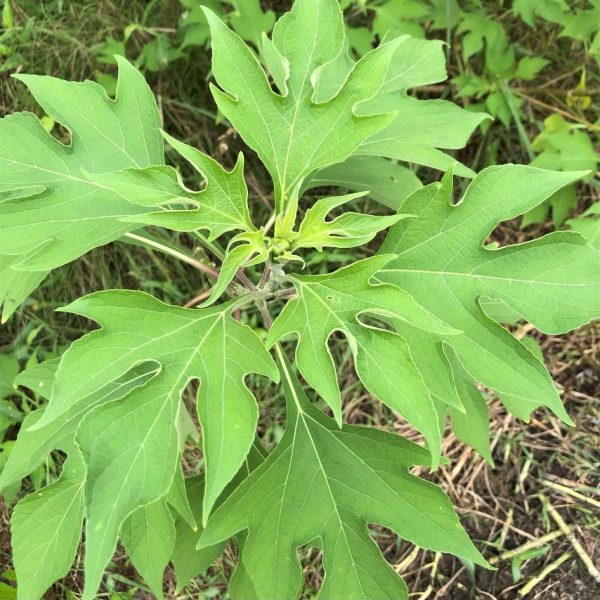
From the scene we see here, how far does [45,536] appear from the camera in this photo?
1880 millimetres

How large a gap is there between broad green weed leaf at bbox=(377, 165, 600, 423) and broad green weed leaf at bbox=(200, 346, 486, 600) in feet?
1.14

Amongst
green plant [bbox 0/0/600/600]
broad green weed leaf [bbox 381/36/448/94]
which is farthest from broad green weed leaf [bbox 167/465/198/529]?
broad green weed leaf [bbox 381/36/448/94]

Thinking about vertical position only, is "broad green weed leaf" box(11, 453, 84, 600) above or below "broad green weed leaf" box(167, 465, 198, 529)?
below

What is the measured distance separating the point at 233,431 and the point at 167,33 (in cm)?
250

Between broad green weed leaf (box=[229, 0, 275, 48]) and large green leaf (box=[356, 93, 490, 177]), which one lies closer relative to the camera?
large green leaf (box=[356, 93, 490, 177])

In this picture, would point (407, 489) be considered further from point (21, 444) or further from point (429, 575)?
point (429, 575)

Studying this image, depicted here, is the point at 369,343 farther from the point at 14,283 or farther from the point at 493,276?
the point at 14,283

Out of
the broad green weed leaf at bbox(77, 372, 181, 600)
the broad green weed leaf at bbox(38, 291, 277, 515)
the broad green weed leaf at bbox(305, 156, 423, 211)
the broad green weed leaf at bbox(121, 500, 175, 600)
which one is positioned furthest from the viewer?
the broad green weed leaf at bbox(305, 156, 423, 211)

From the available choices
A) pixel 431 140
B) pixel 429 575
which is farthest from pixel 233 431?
pixel 429 575

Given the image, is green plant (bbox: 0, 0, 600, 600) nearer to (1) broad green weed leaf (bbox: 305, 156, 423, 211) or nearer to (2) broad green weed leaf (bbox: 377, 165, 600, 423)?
(2) broad green weed leaf (bbox: 377, 165, 600, 423)

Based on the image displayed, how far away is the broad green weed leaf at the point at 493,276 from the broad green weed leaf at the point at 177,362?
486mm

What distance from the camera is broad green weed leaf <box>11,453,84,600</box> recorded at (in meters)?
1.87

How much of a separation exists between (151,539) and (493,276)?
3.99 feet

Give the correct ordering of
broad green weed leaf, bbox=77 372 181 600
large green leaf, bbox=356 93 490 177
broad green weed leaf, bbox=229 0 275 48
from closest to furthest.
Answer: broad green weed leaf, bbox=77 372 181 600 → large green leaf, bbox=356 93 490 177 → broad green weed leaf, bbox=229 0 275 48
